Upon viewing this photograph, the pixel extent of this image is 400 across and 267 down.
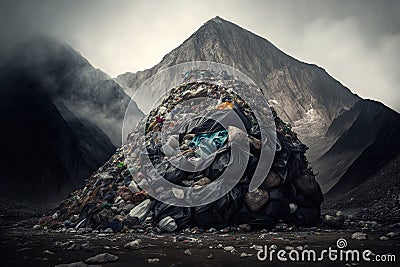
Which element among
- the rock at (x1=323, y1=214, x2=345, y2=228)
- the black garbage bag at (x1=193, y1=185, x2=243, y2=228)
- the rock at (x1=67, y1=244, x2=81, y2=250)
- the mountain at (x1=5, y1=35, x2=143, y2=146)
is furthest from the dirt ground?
the mountain at (x1=5, y1=35, x2=143, y2=146)

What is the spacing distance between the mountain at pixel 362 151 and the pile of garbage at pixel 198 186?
12.4 metres

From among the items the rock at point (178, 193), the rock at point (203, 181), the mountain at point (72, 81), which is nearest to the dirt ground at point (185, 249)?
the rock at point (178, 193)

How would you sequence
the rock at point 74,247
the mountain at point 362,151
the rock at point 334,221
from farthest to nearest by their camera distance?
the mountain at point 362,151, the rock at point 334,221, the rock at point 74,247

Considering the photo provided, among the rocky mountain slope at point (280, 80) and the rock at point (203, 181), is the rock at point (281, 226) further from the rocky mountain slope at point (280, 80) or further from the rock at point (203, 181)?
the rocky mountain slope at point (280, 80)

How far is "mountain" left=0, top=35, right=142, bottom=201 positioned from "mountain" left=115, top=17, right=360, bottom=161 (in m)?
15.5

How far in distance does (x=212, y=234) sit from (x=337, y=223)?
284cm

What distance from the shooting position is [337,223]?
5.97 m

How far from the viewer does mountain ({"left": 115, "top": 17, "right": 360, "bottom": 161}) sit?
48031mm

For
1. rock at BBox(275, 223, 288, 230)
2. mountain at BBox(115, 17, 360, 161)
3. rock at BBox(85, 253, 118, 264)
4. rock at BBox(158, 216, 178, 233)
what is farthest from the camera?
mountain at BBox(115, 17, 360, 161)

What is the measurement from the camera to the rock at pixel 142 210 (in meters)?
5.67

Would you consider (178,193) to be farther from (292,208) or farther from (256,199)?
(292,208)

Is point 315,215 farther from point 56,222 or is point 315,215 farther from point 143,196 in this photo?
point 56,222

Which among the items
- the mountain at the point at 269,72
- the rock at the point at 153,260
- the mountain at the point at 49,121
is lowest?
the rock at the point at 153,260

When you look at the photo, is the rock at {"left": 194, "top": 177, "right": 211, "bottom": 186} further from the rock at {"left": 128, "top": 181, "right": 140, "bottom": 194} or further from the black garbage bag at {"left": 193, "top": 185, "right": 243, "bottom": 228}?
the rock at {"left": 128, "top": 181, "right": 140, "bottom": 194}
